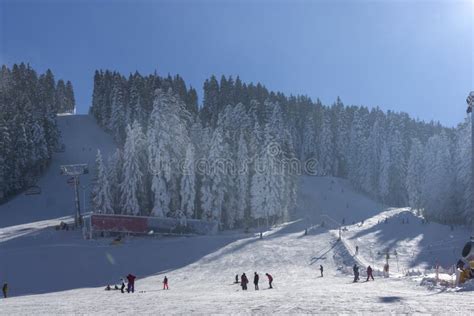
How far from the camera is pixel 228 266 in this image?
36312mm

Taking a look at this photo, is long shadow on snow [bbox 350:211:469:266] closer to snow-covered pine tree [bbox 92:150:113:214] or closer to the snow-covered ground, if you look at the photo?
the snow-covered ground

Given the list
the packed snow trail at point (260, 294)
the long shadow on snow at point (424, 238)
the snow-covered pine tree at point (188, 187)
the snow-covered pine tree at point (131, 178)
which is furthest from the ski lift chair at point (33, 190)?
the long shadow on snow at point (424, 238)

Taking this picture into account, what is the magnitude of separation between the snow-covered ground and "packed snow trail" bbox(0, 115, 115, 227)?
0.36 metres

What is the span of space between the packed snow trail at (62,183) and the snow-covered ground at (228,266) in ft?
1.17

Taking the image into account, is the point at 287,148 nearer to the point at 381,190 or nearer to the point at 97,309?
the point at 381,190

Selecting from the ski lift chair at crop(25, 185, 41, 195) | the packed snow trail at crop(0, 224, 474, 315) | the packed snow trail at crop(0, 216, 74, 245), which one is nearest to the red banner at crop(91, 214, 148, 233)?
the packed snow trail at crop(0, 216, 74, 245)

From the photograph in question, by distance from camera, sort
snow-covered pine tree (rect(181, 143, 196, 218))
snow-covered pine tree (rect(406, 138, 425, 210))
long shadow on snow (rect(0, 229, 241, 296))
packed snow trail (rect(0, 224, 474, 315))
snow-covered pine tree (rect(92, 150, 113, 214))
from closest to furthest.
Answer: packed snow trail (rect(0, 224, 474, 315))
long shadow on snow (rect(0, 229, 241, 296))
snow-covered pine tree (rect(92, 150, 113, 214))
snow-covered pine tree (rect(181, 143, 196, 218))
snow-covered pine tree (rect(406, 138, 425, 210))

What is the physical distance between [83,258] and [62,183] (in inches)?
1411

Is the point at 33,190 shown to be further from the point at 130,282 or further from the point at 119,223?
the point at 130,282

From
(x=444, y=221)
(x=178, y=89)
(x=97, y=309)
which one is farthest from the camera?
(x=178, y=89)

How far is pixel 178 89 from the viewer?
9188cm

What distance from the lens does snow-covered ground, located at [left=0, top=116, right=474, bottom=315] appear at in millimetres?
17180

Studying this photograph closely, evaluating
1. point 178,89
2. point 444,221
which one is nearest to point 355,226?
point 444,221

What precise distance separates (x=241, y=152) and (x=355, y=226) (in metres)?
17.2
